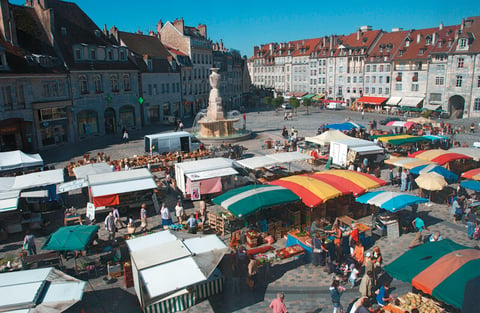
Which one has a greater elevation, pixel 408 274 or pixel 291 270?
pixel 408 274

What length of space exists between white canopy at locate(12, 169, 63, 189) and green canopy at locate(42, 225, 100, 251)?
6.65 m

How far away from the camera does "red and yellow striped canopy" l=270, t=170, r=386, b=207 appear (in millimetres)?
15760

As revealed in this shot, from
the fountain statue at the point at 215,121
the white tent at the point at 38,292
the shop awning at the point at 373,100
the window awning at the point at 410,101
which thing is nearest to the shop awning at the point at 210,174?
the white tent at the point at 38,292

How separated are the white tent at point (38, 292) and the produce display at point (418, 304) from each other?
8.46 meters

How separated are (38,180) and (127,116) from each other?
2777cm

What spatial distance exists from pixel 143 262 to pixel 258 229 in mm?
6216

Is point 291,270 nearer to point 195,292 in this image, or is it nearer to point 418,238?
point 195,292

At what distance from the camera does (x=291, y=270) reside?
519 inches

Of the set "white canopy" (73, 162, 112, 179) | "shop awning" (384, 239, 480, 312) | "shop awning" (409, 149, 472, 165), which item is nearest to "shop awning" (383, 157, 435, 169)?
"shop awning" (409, 149, 472, 165)

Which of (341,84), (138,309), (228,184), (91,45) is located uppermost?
(91,45)

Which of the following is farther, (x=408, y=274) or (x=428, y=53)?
(x=428, y=53)

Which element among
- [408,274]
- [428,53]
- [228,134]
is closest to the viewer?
[408,274]


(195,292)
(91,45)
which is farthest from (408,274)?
(91,45)

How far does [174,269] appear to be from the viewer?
33.4 ft
